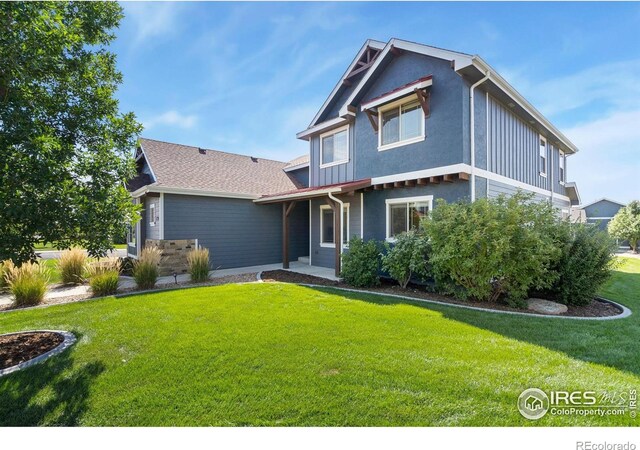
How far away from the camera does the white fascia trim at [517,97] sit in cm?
791

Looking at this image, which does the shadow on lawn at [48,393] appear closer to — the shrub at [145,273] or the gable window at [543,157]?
the shrub at [145,273]

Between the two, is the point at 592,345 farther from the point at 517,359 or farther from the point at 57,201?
the point at 57,201

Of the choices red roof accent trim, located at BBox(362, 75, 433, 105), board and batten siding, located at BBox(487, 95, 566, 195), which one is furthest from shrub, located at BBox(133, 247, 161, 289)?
board and batten siding, located at BBox(487, 95, 566, 195)

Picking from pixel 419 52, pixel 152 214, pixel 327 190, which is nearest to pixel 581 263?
pixel 327 190

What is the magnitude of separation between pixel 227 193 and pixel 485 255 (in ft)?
32.4

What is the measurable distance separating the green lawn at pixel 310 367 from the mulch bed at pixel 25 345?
367mm

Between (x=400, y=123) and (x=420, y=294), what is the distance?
555cm

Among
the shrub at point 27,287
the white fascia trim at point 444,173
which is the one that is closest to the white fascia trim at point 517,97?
the white fascia trim at point 444,173

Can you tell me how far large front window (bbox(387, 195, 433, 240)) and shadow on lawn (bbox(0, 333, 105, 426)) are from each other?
8196 mm

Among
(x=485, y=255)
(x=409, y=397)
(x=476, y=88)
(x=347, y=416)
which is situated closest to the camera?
(x=347, y=416)

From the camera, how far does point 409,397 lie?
2951 mm

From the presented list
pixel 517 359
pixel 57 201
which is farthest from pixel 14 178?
pixel 517 359

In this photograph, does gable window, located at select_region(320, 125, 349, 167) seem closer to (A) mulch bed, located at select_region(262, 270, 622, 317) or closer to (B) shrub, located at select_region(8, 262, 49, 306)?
(A) mulch bed, located at select_region(262, 270, 622, 317)

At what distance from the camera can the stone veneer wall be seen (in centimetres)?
1111
